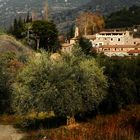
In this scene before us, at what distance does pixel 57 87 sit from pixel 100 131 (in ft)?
19.9

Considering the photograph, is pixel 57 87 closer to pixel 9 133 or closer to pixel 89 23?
pixel 9 133

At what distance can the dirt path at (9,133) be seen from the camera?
3888cm

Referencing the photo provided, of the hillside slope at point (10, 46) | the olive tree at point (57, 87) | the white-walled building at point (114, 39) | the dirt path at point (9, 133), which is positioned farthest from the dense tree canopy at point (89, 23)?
the dirt path at point (9, 133)

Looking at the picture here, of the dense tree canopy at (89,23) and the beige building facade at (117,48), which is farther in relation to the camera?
the dense tree canopy at (89,23)

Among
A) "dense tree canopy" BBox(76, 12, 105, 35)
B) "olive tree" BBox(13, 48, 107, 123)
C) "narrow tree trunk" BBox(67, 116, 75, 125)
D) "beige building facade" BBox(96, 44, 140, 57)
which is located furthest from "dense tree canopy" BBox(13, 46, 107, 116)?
"dense tree canopy" BBox(76, 12, 105, 35)

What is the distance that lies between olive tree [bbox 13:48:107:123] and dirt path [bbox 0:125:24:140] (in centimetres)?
179

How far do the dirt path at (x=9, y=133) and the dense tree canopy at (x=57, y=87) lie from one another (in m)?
1.79

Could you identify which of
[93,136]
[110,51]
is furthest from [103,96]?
[110,51]

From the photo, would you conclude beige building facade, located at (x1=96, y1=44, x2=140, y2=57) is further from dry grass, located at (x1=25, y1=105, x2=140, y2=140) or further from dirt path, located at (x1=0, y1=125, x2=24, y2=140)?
dirt path, located at (x1=0, y1=125, x2=24, y2=140)

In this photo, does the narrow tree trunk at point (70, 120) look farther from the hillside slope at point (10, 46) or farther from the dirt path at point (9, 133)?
the hillside slope at point (10, 46)

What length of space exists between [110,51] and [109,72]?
60.6m

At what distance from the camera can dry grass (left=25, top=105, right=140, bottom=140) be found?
3502cm

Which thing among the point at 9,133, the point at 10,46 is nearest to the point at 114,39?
the point at 10,46

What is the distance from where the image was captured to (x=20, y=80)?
43.2 m
